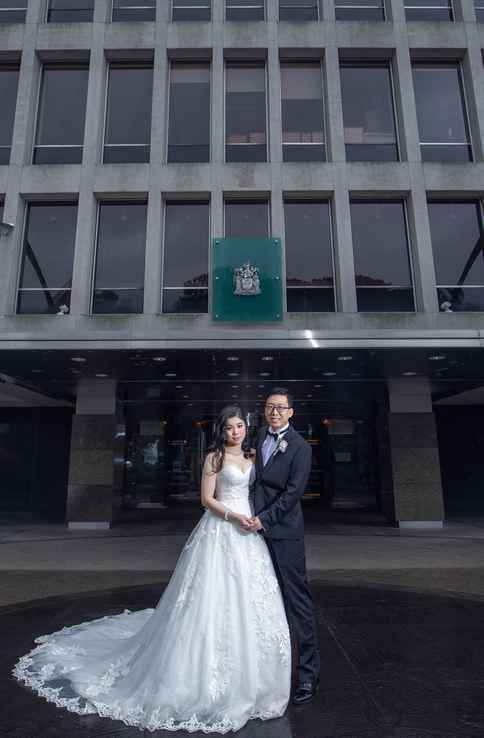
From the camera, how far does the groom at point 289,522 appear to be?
3492mm

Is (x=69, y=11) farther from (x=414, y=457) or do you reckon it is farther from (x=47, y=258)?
(x=414, y=457)

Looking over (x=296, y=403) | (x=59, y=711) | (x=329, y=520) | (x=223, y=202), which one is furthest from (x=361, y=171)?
(x=59, y=711)

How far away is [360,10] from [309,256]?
855 centimetres

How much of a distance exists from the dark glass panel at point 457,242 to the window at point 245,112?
5.39 m

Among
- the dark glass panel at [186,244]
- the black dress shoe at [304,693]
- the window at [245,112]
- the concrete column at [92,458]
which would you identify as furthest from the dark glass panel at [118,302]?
the black dress shoe at [304,693]

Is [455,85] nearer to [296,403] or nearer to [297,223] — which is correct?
[297,223]

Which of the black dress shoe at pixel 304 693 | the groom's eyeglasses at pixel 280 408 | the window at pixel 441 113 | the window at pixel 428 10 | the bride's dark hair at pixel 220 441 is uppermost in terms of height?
the window at pixel 428 10

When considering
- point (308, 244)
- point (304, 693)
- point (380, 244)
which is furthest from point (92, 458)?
point (304, 693)

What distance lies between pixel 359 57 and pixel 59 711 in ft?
56.6

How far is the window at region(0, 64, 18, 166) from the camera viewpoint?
45.1 ft

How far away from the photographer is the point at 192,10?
14.7 metres

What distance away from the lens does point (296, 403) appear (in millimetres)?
16516

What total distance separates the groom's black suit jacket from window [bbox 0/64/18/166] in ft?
46.1

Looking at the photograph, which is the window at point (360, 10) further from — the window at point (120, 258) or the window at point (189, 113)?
the window at point (120, 258)
